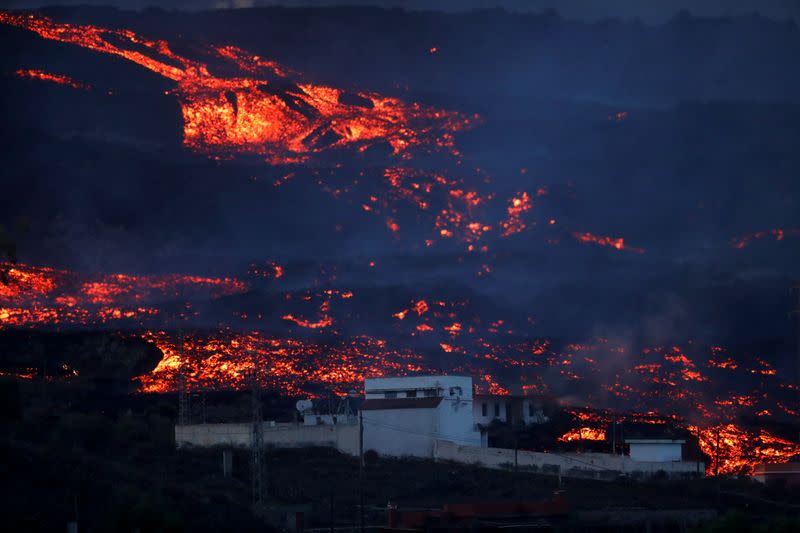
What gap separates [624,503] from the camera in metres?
42.8

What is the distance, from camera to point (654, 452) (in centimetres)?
5094

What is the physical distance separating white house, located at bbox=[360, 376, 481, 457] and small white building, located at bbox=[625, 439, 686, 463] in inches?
278

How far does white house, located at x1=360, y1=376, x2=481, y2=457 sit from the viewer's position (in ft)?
171

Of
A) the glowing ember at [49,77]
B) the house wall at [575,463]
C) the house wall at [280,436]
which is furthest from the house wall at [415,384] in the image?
the glowing ember at [49,77]

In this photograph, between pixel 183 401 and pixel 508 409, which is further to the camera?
pixel 508 409

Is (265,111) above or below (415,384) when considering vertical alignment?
above

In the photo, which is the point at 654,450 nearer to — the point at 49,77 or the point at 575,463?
the point at 575,463

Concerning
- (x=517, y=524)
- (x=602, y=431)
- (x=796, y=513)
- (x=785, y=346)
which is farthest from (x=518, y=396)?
(x=517, y=524)

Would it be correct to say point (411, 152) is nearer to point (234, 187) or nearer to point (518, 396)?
point (234, 187)

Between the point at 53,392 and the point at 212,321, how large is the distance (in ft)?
34.6

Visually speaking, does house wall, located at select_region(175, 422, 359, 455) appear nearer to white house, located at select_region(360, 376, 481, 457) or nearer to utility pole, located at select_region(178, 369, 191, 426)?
white house, located at select_region(360, 376, 481, 457)

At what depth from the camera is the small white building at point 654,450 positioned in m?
50.8

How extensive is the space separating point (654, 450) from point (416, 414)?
9.56m

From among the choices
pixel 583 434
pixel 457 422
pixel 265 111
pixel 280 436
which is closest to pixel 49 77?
pixel 265 111
